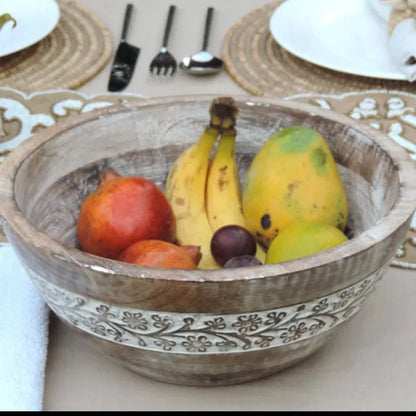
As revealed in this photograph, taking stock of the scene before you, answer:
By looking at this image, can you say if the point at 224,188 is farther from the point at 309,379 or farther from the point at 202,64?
the point at 202,64

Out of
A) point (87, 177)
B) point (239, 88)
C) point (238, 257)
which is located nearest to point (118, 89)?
point (239, 88)

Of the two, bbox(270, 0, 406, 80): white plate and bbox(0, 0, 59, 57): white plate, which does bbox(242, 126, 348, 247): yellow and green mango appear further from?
bbox(0, 0, 59, 57): white plate

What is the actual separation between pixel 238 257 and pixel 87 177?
15 cm

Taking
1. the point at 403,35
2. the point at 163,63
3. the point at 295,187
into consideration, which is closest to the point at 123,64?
the point at 163,63

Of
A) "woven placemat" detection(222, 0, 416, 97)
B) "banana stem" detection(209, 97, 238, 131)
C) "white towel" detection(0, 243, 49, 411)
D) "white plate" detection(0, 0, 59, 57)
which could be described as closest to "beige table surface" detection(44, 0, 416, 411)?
"white towel" detection(0, 243, 49, 411)

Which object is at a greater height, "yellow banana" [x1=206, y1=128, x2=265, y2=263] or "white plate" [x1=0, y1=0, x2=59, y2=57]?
"yellow banana" [x1=206, y1=128, x2=265, y2=263]

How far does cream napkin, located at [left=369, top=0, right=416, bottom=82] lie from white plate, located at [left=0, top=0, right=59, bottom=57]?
0.38 metres

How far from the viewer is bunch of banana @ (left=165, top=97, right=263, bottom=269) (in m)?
0.46

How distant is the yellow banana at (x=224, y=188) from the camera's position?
0.47 m

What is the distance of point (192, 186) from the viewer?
18.8 inches

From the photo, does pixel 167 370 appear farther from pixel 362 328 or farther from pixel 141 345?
pixel 362 328

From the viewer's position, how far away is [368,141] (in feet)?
1.44

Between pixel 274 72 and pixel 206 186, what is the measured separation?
31 cm

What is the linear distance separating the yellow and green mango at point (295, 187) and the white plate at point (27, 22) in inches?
16.5
